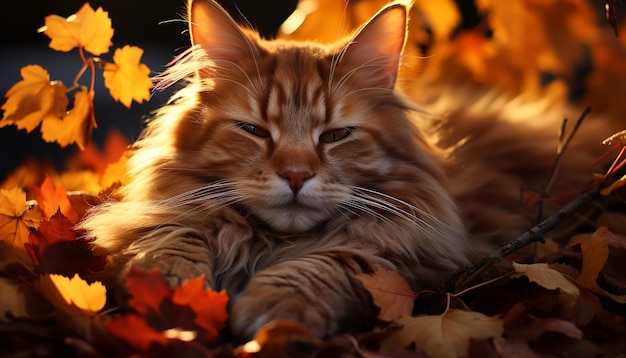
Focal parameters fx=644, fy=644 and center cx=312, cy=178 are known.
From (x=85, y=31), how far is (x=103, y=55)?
3190mm

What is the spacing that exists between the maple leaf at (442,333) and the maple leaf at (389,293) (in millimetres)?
51

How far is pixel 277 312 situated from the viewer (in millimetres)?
1174

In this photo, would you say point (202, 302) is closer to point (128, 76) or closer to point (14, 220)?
point (14, 220)

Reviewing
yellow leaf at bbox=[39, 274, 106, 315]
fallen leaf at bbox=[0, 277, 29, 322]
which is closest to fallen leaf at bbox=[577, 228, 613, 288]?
yellow leaf at bbox=[39, 274, 106, 315]

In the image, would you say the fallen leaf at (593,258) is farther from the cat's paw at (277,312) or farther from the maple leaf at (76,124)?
the maple leaf at (76,124)

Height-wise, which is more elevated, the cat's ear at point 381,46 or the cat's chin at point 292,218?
the cat's ear at point 381,46

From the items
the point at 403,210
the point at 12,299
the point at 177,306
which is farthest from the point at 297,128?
the point at 12,299

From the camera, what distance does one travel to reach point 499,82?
308 centimetres

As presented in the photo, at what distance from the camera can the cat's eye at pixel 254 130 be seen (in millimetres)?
1549

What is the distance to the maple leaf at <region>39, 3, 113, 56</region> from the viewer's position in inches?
64.9

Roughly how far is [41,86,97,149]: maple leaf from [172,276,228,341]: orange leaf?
78cm

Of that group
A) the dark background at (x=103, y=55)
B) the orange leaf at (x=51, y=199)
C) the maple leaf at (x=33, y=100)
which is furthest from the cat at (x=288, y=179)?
the dark background at (x=103, y=55)

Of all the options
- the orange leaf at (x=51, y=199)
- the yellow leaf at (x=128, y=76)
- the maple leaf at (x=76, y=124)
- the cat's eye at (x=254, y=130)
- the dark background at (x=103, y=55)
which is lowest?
the orange leaf at (x=51, y=199)

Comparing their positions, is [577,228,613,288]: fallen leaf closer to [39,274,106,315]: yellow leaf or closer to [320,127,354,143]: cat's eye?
[320,127,354,143]: cat's eye
